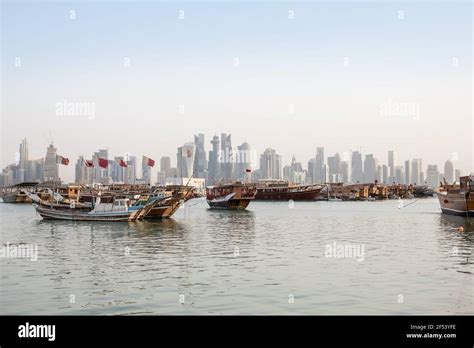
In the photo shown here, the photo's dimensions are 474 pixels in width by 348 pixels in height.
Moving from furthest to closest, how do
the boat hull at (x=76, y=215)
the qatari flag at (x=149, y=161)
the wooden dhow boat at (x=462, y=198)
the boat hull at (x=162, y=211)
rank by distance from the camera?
1. the wooden dhow boat at (x=462, y=198)
2. the boat hull at (x=162, y=211)
3. the qatari flag at (x=149, y=161)
4. the boat hull at (x=76, y=215)

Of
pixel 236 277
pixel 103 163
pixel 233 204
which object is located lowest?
pixel 233 204

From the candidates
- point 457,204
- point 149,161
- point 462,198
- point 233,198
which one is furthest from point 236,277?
point 233,198

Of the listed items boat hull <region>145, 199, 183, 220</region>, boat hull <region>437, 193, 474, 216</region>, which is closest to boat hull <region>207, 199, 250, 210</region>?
boat hull <region>437, 193, 474, 216</region>

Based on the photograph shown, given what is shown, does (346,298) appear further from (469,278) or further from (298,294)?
(469,278)

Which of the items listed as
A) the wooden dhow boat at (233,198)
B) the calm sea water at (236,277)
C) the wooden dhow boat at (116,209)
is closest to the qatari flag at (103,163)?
the wooden dhow boat at (116,209)

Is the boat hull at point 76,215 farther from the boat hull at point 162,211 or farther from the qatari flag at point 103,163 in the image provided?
the qatari flag at point 103,163

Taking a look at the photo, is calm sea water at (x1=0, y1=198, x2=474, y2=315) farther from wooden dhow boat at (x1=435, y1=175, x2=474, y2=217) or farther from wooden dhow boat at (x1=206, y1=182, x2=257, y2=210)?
wooden dhow boat at (x1=206, y1=182, x2=257, y2=210)

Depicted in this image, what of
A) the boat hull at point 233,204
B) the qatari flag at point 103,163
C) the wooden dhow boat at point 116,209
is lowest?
the boat hull at point 233,204

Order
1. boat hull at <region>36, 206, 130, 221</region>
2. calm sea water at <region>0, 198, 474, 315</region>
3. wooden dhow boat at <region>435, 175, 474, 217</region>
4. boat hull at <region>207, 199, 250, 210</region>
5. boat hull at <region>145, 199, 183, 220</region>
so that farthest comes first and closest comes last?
boat hull at <region>207, 199, 250, 210</region> < wooden dhow boat at <region>435, 175, 474, 217</region> < boat hull at <region>145, 199, 183, 220</region> < boat hull at <region>36, 206, 130, 221</region> < calm sea water at <region>0, 198, 474, 315</region>

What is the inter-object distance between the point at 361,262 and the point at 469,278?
743 centimetres

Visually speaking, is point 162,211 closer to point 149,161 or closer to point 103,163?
point 149,161
